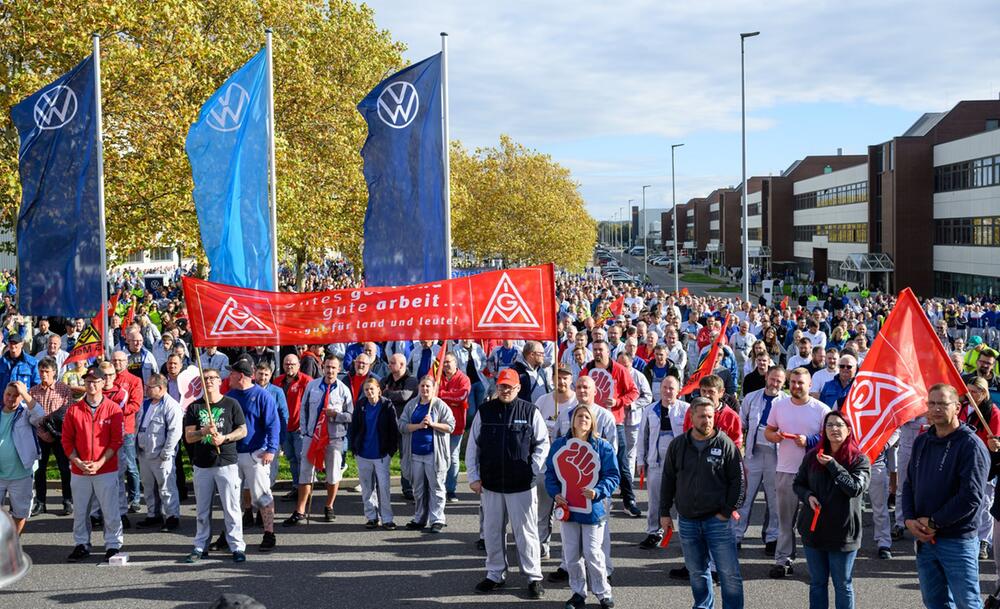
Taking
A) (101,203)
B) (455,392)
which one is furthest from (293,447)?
(101,203)

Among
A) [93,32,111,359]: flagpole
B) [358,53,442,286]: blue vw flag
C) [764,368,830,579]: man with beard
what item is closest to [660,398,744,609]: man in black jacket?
[764,368,830,579]: man with beard

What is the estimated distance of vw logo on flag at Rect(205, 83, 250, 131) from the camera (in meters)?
13.1

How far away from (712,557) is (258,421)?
4615 millimetres

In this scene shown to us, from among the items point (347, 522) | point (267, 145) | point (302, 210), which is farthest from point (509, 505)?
point (302, 210)

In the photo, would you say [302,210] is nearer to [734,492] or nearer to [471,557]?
[471,557]

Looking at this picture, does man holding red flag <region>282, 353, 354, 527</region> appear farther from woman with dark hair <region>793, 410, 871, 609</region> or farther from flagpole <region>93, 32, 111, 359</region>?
woman with dark hair <region>793, 410, 871, 609</region>

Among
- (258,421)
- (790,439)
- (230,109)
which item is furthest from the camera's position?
(230,109)

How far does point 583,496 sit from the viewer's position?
7477 millimetres

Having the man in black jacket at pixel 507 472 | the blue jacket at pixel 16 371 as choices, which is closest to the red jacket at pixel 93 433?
the man in black jacket at pixel 507 472

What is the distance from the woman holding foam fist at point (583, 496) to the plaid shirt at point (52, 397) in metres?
5.90

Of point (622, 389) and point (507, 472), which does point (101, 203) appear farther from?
point (507, 472)

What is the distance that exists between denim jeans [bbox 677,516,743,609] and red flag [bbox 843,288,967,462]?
143 centimetres

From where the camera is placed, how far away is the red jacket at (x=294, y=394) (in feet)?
36.0

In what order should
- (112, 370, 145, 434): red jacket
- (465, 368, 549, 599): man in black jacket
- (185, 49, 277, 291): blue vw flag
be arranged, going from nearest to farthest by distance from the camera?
(465, 368, 549, 599): man in black jacket < (112, 370, 145, 434): red jacket < (185, 49, 277, 291): blue vw flag
